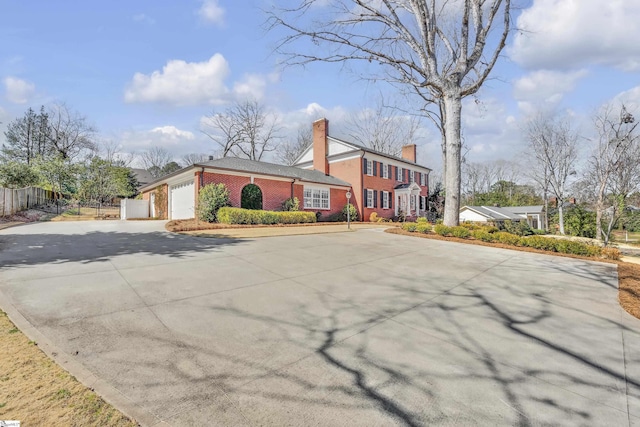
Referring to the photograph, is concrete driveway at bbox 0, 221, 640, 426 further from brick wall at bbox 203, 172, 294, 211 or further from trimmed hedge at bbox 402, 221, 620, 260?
brick wall at bbox 203, 172, 294, 211

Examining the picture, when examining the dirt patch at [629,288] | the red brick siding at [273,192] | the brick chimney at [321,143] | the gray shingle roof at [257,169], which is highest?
the brick chimney at [321,143]

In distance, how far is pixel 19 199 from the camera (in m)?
18.7

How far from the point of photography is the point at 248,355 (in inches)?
102

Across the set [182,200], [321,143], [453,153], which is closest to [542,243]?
[453,153]

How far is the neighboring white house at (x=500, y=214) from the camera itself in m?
30.0

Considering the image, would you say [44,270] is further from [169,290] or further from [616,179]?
[616,179]

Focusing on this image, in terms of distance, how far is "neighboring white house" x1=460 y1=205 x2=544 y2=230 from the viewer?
30.0 meters

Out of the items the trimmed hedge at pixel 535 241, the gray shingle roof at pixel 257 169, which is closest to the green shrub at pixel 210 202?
the gray shingle roof at pixel 257 169

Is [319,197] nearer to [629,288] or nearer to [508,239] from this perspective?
[508,239]

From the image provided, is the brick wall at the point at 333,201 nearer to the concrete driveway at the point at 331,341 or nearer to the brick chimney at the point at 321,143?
the brick chimney at the point at 321,143

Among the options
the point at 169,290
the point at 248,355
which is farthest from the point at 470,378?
the point at 169,290

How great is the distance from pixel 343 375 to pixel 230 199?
579 inches

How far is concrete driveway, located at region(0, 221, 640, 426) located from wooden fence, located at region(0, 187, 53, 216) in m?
15.7

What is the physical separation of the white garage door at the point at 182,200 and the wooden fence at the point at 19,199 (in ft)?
28.6
